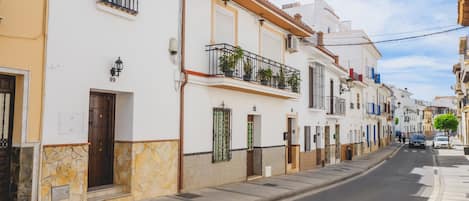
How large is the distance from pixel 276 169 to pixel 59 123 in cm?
958

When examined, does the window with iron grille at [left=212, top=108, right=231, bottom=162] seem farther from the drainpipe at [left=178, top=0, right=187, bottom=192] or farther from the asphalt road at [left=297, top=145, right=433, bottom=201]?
the asphalt road at [left=297, top=145, right=433, bottom=201]

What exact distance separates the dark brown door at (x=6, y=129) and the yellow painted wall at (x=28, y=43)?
17 centimetres

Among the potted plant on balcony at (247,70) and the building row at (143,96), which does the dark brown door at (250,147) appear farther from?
the potted plant on balcony at (247,70)

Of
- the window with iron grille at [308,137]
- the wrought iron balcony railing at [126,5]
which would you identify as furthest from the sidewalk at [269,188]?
the wrought iron balcony railing at [126,5]

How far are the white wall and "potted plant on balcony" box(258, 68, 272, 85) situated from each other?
13.2 feet

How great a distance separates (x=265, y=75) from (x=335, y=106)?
34.2ft

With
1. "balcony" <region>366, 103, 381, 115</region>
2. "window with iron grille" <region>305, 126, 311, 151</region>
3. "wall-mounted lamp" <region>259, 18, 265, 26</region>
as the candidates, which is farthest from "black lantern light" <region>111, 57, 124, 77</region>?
"balcony" <region>366, 103, 381, 115</region>

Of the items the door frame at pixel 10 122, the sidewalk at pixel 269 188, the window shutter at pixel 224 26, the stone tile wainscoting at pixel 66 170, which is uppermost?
the window shutter at pixel 224 26

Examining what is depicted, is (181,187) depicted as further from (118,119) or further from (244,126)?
(244,126)

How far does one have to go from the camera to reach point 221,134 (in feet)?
39.4

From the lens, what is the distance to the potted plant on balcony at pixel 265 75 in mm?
13422

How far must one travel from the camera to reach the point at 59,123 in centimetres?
729

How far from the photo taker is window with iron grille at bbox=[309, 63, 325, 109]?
63.4 ft

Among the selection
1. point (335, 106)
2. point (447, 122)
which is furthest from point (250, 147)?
point (447, 122)
